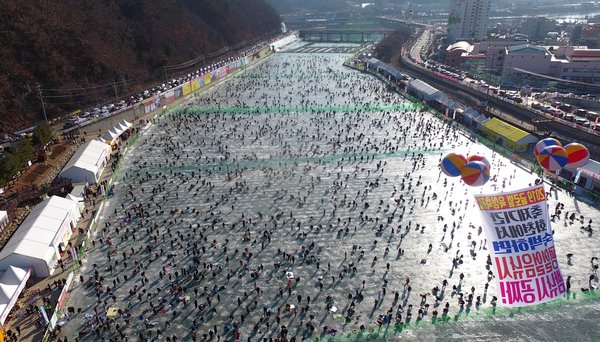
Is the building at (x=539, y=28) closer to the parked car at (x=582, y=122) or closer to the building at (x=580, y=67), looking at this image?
the building at (x=580, y=67)

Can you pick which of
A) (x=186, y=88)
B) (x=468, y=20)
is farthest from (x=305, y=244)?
(x=468, y=20)

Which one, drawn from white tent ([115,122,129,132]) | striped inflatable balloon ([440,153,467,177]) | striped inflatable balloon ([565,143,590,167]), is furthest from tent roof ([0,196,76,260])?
striped inflatable balloon ([565,143,590,167])

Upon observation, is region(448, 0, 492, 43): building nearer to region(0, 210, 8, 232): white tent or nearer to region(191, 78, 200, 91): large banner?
region(191, 78, 200, 91): large banner

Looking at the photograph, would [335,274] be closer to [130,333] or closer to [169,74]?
[130,333]

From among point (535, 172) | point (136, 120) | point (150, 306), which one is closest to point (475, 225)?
point (535, 172)

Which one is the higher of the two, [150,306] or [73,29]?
[73,29]

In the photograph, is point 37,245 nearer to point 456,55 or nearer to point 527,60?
point 527,60
